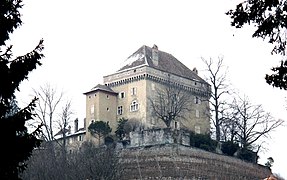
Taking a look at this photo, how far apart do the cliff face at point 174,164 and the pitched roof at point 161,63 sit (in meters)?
14.2

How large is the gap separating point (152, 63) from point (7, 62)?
173ft

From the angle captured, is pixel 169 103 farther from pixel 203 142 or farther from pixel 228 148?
pixel 228 148

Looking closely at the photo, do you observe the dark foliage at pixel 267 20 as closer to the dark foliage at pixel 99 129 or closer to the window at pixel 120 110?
the dark foliage at pixel 99 129

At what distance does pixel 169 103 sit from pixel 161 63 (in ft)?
20.9

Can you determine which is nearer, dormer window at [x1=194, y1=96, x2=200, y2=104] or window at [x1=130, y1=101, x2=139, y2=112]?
window at [x1=130, y1=101, x2=139, y2=112]

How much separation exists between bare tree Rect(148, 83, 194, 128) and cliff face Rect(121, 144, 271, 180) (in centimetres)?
726

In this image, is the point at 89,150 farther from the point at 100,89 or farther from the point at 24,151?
the point at 24,151

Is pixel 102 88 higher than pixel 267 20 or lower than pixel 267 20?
higher

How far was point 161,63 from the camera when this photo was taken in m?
67.8

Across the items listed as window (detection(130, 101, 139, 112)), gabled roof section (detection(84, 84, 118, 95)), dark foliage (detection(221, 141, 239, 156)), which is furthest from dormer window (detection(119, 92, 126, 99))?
dark foliage (detection(221, 141, 239, 156))

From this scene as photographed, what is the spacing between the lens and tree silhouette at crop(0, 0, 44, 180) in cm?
1341

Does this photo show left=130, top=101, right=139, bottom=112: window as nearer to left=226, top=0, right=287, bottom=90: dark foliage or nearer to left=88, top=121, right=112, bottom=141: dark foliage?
left=88, top=121, right=112, bottom=141: dark foliage

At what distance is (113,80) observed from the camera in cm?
6688

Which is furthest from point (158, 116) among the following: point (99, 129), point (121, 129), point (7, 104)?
point (7, 104)
